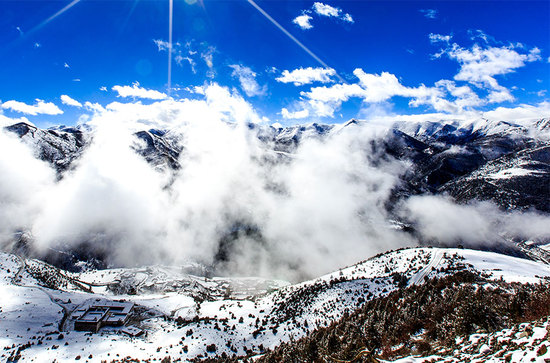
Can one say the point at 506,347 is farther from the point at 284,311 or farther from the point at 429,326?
the point at 284,311

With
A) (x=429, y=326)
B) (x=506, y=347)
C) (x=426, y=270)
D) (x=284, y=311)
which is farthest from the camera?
(x=284, y=311)

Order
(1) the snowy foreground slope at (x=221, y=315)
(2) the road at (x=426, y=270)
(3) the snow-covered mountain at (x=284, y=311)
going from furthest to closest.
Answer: (2) the road at (x=426, y=270) → (1) the snowy foreground slope at (x=221, y=315) → (3) the snow-covered mountain at (x=284, y=311)

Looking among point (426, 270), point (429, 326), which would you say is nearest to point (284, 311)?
point (426, 270)

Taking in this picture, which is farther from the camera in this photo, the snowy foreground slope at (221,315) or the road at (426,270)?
the road at (426,270)

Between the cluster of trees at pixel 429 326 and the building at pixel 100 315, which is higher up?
the building at pixel 100 315

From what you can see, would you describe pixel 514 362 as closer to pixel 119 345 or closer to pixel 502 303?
pixel 502 303

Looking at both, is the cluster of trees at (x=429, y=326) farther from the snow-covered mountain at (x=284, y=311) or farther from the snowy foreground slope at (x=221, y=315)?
the snowy foreground slope at (x=221, y=315)

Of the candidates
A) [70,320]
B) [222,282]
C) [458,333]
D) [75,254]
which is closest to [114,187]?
[75,254]

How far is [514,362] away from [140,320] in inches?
2564

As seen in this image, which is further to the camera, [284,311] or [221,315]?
[221,315]

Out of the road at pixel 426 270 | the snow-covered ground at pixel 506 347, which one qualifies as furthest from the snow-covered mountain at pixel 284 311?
the road at pixel 426 270

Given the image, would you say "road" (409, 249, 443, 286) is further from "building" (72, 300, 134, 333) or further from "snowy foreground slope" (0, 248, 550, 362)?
"building" (72, 300, 134, 333)

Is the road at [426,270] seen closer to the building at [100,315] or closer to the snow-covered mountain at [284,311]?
the snow-covered mountain at [284,311]

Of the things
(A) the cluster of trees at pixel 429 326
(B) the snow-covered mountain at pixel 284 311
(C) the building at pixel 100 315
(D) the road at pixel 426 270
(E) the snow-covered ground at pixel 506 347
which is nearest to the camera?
(E) the snow-covered ground at pixel 506 347
